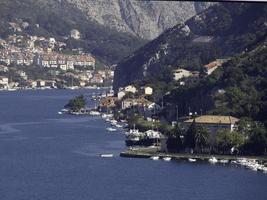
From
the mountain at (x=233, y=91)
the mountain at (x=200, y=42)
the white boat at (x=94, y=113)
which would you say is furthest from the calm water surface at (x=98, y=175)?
the mountain at (x=200, y=42)

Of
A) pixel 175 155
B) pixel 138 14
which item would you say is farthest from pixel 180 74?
pixel 138 14

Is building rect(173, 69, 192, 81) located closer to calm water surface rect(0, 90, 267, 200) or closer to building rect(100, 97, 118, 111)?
building rect(100, 97, 118, 111)

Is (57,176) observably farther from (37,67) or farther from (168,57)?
(37,67)

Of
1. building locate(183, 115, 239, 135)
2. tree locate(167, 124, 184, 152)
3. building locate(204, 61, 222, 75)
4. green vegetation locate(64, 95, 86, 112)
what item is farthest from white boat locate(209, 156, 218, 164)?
green vegetation locate(64, 95, 86, 112)

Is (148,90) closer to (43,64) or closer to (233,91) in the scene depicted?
(233,91)

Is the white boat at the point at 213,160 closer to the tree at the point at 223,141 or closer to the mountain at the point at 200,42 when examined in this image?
the tree at the point at 223,141
